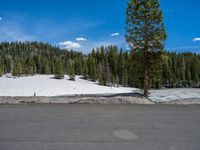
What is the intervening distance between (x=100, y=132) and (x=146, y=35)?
1468cm

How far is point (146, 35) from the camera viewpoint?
17859 millimetres

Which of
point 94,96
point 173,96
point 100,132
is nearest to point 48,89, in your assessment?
point 94,96

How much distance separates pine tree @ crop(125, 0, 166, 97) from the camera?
683 inches

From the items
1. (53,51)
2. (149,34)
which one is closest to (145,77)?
(149,34)

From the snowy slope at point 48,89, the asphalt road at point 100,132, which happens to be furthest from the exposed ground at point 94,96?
the asphalt road at point 100,132

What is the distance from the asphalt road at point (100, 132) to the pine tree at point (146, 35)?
1044cm

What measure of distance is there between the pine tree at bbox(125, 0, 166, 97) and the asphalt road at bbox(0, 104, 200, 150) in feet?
34.3

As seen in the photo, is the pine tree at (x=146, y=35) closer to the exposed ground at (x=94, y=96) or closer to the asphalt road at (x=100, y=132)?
the exposed ground at (x=94, y=96)

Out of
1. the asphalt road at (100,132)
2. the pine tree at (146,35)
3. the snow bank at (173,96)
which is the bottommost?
the asphalt road at (100,132)

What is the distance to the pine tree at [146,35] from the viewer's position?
17.3m

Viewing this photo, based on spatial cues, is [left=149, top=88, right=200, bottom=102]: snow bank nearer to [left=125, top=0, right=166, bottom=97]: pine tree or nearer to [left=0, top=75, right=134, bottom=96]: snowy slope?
[left=125, top=0, right=166, bottom=97]: pine tree

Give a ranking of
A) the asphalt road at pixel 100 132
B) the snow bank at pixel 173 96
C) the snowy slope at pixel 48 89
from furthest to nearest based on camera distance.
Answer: the snowy slope at pixel 48 89 → the snow bank at pixel 173 96 → the asphalt road at pixel 100 132

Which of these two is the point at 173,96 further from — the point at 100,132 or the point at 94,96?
the point at 100,132

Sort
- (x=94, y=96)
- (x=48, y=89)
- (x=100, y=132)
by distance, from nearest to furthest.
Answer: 1. (x=100, y=132)
2. (x=94, y=96)
3. (x=48, y=89)
